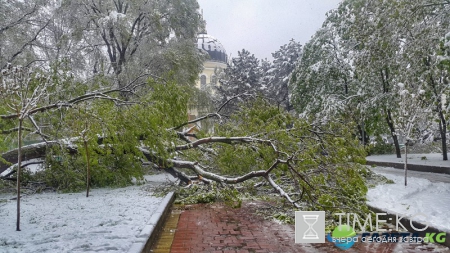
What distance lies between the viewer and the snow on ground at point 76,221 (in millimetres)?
4318

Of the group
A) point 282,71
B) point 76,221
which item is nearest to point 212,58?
point 282,71

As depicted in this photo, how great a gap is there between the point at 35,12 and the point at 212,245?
13.7 meters

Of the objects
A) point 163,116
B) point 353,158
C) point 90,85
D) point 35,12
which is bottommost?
point 353,158

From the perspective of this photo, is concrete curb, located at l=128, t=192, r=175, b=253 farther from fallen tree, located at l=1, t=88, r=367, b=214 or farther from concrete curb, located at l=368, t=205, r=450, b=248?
concrete curb, located at l=368, t=205, r=450, b=248

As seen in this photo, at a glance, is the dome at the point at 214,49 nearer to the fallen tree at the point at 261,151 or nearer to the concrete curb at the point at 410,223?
the fallen tree at the point at 261,151

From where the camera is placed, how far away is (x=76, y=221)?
5598 mm

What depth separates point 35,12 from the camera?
48.3ft

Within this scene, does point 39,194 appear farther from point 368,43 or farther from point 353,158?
point 368,43

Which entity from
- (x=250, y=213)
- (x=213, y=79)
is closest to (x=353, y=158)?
(x=250, y=213)

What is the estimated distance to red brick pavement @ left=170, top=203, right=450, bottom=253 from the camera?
4.61m

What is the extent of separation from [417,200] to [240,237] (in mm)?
3844

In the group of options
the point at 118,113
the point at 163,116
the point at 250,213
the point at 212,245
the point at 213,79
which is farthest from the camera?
the point at 213,79

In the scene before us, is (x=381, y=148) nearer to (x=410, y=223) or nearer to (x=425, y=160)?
(x=425, y=160)

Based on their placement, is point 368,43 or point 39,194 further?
point 368,43
